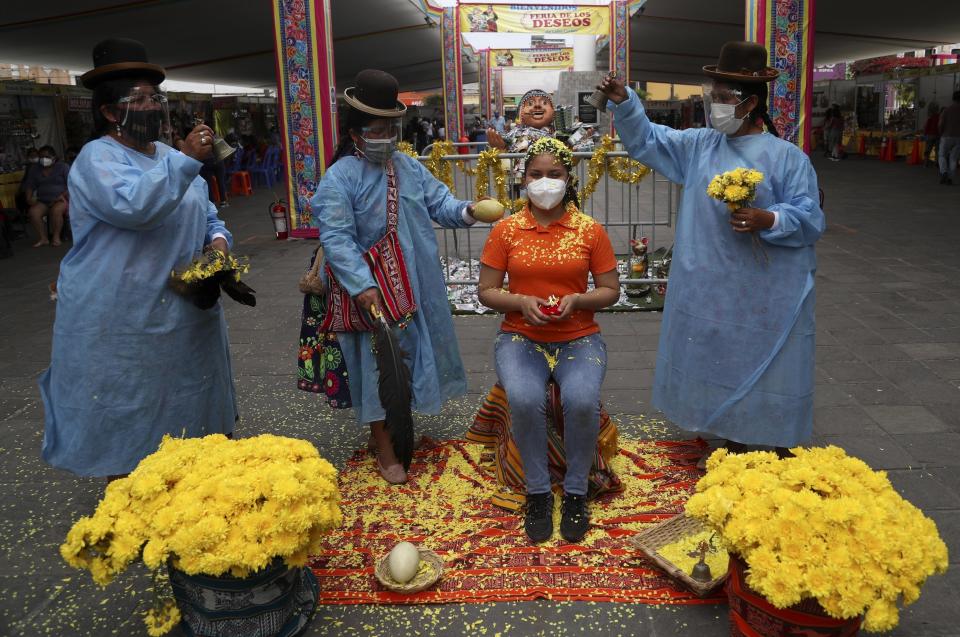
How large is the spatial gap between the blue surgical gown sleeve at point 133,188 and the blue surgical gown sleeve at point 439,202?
3.89ft

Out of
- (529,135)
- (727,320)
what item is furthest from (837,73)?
(727,320)

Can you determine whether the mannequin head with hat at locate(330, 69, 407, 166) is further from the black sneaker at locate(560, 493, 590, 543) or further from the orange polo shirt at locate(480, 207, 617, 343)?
the black sneaker at locate(560, 493, 590, 543)

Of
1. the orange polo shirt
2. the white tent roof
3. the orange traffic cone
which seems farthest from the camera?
the orange traffic cone

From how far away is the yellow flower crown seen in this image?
10.4 ft

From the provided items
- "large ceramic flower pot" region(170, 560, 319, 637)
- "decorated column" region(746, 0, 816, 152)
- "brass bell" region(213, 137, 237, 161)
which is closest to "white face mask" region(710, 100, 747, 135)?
"brass bell" region(213, 137, 237, 161)

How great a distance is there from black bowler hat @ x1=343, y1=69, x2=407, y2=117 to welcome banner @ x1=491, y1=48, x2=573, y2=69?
67.4 feet

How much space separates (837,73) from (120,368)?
32.2 meters

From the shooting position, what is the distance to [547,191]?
313 cm

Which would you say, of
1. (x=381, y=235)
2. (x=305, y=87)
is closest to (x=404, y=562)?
(x=381, y=235)

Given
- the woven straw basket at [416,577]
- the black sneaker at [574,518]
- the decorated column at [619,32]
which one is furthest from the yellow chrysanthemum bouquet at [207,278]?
the decorated column at [619,32]

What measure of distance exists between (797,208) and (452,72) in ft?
54.3

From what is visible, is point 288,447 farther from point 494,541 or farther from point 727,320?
point 727,320

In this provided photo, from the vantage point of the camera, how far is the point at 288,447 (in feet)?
8.20

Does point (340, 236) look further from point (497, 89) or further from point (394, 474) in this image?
point (497, 89)
